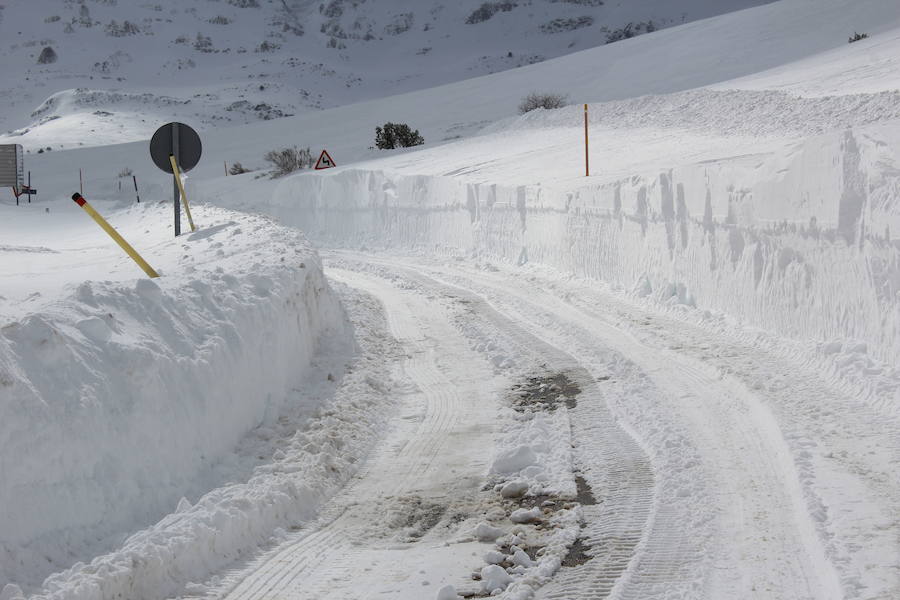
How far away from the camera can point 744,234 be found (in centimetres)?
1058

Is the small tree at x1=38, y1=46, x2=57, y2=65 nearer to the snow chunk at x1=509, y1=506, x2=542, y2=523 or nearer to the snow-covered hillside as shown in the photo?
the snow-covered hillside

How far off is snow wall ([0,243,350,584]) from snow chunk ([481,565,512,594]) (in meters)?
1.96

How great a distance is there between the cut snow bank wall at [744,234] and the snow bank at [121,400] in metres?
5.14

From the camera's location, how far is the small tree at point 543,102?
3247 cm

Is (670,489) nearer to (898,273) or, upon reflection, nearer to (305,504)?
(305,504)

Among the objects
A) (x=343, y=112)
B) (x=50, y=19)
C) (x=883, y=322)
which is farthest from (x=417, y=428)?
(x=50, y=19)

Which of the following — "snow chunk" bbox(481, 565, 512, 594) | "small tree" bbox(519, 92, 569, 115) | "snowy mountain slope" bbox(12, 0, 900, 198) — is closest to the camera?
"snow chunk" bbox(481, 565, 512, 594)

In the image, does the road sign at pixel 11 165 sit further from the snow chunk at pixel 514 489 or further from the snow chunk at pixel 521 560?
the snow chunk at pixel 521 560

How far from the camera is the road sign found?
118 feet

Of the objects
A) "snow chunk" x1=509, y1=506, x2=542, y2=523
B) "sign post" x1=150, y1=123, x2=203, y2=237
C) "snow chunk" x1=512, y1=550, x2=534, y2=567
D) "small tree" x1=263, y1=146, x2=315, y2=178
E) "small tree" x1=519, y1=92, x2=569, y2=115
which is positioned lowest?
"snow chunk" x1=512, y1=550, x2=534, y2=567

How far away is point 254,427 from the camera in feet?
24.1

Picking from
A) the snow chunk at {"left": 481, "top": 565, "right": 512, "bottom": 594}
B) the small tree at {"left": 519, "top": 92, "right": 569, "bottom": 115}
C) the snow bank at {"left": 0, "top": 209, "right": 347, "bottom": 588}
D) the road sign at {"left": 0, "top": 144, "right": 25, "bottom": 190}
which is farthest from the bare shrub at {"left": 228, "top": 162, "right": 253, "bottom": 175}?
the snow chunk at {"left": 481, "top": 565, "right": 512, "bottom": 594}

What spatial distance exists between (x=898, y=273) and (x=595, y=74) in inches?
1229

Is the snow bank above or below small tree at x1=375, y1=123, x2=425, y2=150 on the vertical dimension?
below
